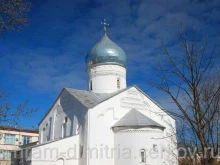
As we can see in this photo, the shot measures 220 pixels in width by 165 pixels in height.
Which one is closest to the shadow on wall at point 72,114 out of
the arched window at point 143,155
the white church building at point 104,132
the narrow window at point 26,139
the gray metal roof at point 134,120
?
the white church building at point 104,132

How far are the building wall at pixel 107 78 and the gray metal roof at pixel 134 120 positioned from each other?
3434mm

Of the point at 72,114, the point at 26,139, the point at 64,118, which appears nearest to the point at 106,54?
the point at 72,114

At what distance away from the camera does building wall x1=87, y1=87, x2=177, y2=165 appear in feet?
49.6

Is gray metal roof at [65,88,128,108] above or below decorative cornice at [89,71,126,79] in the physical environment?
below

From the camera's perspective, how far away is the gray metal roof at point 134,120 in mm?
15394


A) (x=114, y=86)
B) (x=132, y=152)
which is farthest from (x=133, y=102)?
(x=132, y=152)

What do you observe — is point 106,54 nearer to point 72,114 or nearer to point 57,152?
point 72,114

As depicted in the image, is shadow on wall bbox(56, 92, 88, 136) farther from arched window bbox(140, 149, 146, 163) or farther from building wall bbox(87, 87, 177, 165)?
arched window bbox(140, 149, 146, 163)

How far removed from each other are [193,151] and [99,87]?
1486 cm

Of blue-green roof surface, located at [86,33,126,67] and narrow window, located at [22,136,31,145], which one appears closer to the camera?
blue-green roof surface, located at [86,33,126,67]

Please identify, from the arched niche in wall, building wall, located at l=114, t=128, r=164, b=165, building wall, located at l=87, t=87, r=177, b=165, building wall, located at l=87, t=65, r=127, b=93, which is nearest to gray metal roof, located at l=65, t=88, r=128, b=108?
building wall, located at l=87, t=87, r=177, b=165

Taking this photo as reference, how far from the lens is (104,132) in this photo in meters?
15.6

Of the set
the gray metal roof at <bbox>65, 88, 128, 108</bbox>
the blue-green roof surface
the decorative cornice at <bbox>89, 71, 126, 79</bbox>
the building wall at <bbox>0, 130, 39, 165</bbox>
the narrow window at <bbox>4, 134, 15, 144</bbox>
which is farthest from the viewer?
the narrow window at <bbox>4, 134, 15, 144</bbox>

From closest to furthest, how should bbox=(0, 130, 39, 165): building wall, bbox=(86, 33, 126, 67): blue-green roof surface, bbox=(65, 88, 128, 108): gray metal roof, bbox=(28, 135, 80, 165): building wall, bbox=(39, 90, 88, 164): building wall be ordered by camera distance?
bbox=(28, 135, 80, 165): building wall
bbox=(39, 90, 88, 164): building wall
bbox=(65, 88, 128, 108): gray metal roof
bbox=(86, 33, 126, 67): blue-green roof surface
bbox=(0, 130, 39, 165): building wall
